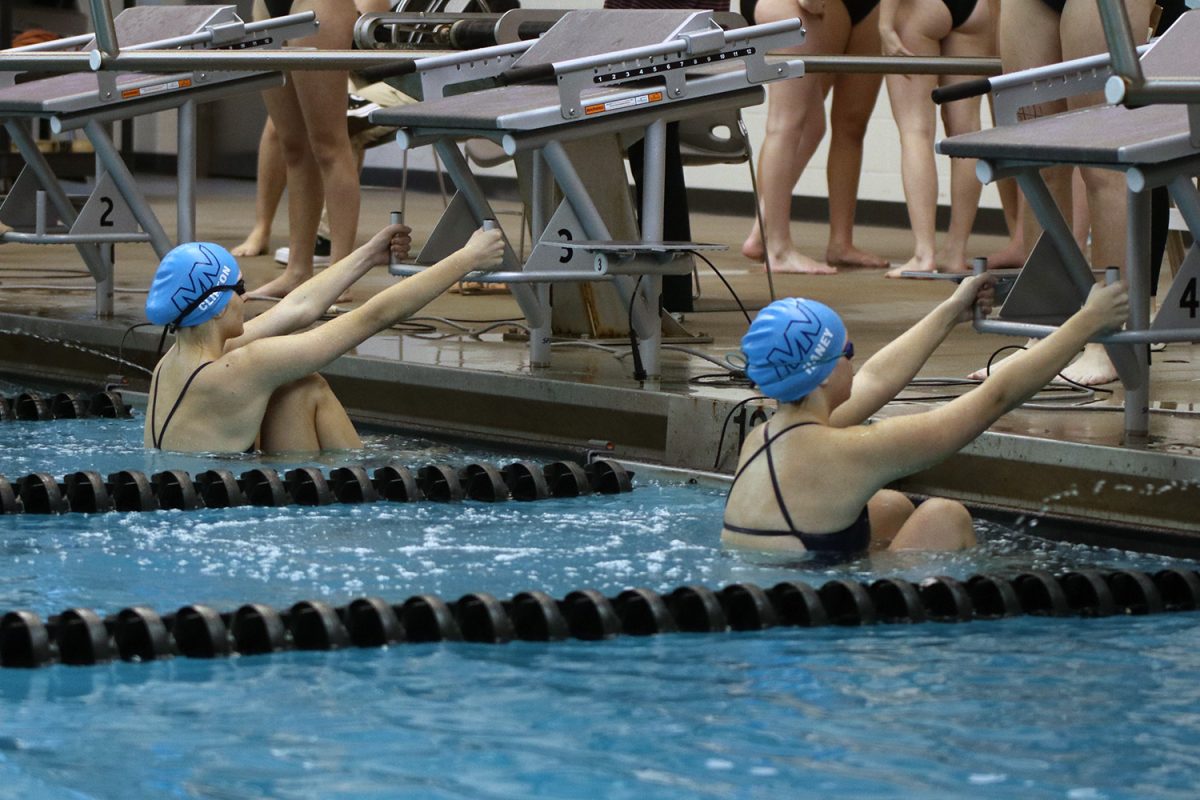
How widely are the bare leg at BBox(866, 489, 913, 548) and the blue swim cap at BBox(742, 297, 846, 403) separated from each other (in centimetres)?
41

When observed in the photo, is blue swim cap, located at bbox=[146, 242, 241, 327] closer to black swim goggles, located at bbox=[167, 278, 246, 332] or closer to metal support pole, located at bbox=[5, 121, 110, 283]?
black swim goggles, located at bbox=[167, 278, 246, 332]

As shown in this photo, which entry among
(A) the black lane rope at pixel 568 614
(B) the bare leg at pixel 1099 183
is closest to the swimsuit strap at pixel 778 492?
(A) the black lane rope at pixel 568 614

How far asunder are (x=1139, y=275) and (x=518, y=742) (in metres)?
2.28

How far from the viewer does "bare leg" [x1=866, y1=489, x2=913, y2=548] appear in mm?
4793

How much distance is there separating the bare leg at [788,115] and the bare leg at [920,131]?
307mm

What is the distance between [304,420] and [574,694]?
100 inches

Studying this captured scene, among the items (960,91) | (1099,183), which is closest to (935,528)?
(960,91)

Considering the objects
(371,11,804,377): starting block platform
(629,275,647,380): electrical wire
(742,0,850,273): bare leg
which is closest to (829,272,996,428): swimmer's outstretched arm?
(371,11,804,377): starting block platform

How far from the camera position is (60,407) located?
6.77 m

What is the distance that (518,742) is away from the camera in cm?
329

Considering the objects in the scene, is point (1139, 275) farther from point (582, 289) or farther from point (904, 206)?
point (904, 206)

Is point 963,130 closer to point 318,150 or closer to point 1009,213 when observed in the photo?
point 1009,213

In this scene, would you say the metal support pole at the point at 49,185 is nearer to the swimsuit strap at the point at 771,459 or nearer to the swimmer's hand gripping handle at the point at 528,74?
the swimmer's hand gripping handle at the point at 528,74

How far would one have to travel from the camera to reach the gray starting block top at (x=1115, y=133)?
4523 millimetres
